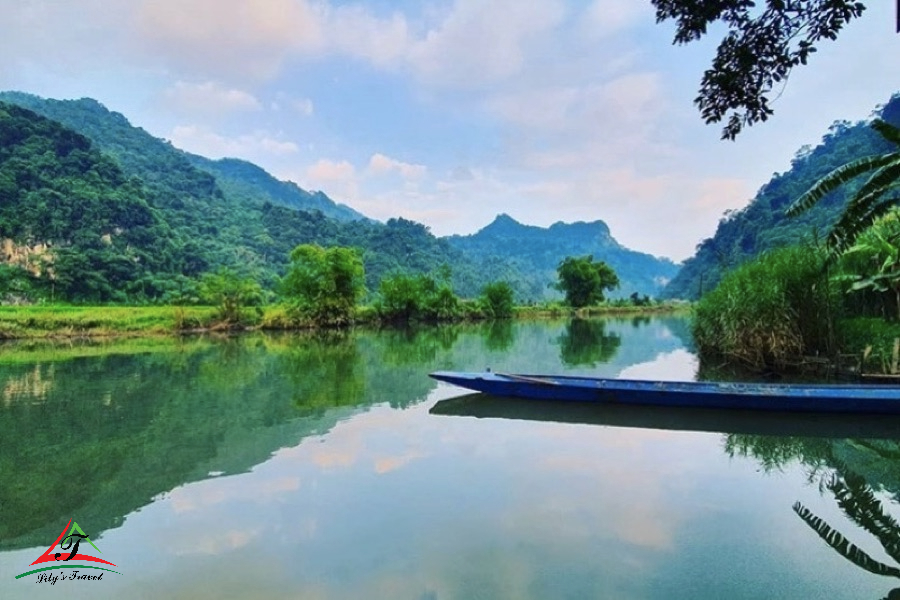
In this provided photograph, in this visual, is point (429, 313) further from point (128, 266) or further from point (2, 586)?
point (2, 586)

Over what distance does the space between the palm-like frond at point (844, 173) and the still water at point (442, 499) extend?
3086 mm

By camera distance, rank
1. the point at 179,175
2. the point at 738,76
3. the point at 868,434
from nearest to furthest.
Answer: the point at 738,76 → the point at 868,434 → the point at 179,175

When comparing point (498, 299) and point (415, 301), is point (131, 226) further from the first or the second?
point (498, 299)

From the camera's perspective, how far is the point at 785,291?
34.3 ft

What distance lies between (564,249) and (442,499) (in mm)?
165031

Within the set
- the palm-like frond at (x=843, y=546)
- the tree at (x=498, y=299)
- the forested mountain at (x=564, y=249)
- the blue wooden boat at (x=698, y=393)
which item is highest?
the forested mountain at (x=564, y=249)

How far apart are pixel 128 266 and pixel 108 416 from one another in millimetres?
36457

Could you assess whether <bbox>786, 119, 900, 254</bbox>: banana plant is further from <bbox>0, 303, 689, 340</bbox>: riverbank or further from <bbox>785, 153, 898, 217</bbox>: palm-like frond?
<bbox>0, 303, 689, 340</bbox>: riverbank

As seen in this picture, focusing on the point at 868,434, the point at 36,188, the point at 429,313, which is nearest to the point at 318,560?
the point at 868,434

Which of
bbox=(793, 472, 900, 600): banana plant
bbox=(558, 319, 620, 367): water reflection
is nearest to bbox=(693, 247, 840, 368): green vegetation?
bbox=(558, 319, 620, 367): water reflection

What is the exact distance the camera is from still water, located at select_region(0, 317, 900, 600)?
3248 millimetres

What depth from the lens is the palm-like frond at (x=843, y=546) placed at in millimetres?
3287
